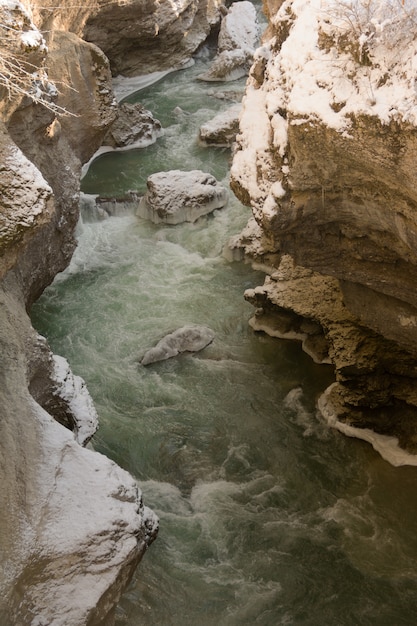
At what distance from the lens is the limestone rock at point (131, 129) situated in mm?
15078

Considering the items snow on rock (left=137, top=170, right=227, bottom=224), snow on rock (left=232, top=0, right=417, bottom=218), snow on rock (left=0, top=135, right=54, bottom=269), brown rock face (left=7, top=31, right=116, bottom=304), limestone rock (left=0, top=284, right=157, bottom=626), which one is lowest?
snow on rock (left=137, top=170, right=227, bottom=224)

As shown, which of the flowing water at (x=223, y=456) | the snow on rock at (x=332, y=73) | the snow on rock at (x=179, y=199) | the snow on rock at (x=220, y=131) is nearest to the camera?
the snow on rock at (x=332, y=73)

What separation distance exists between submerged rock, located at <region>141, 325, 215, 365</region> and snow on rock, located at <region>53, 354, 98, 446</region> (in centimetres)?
267

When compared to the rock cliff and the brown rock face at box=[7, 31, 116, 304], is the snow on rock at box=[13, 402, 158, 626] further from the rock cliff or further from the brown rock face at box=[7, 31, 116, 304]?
the rock cliff

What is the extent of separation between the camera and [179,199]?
12.3 metres

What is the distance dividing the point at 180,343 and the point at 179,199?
12.0 feet

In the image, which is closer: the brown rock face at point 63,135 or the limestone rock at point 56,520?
the limestone rock at point 56,520

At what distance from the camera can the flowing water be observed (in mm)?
6520

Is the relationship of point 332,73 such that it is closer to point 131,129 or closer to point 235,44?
point 131,129

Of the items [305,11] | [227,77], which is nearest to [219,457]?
[305,11]

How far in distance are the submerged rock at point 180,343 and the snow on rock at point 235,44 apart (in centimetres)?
1025

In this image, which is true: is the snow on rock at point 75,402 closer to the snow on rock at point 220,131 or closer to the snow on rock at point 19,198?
the snow on rock at point 19,198

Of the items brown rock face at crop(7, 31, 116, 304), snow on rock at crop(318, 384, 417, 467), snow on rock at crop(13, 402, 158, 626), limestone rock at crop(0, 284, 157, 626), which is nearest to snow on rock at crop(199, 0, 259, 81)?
brown rock face at crop(7, 31, 116, 304)

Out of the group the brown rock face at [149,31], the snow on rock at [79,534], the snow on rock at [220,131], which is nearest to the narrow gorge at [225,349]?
the snow on rock at [79,534]
